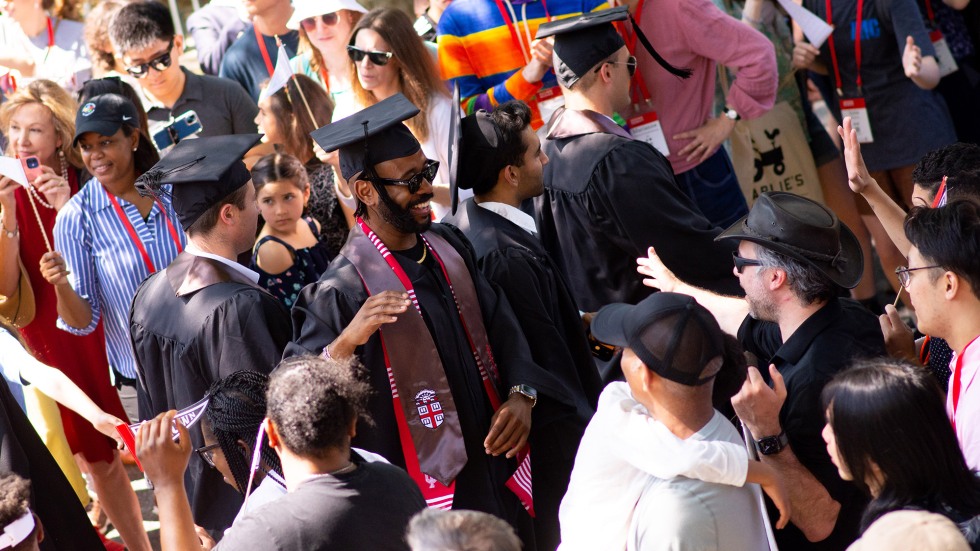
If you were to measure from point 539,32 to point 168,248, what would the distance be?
1859 millimetres

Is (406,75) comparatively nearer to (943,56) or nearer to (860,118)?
(860,118)

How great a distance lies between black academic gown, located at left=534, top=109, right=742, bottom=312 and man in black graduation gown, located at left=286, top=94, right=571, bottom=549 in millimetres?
741

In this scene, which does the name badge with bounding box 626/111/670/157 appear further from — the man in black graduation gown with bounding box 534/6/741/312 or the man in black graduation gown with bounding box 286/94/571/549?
the man in black graduation gown with bounding box 286/94/571/549

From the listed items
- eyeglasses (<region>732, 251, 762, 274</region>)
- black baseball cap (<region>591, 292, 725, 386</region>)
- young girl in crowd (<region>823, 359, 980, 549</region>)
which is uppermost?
black baseball cap (<region>591, 292, 725, 386</region>)

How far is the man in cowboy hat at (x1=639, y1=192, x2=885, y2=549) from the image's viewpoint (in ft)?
9.42

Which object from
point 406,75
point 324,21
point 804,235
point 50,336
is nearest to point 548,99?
point 406,75

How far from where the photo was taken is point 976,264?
9.65ft

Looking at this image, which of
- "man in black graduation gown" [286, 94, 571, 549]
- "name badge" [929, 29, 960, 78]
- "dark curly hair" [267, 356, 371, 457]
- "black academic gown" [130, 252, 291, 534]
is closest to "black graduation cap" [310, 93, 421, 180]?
"man in black graduation gown" [286, 94, 571, 549]

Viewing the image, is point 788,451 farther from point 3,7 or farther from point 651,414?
point 3,7

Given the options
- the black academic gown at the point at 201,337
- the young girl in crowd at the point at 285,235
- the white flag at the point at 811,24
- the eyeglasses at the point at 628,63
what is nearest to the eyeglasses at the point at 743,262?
the eyeglasses at the point at 628,63

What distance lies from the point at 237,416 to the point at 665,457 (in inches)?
49.4

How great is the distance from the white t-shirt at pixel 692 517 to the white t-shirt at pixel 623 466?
2cm

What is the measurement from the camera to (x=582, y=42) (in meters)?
4.46

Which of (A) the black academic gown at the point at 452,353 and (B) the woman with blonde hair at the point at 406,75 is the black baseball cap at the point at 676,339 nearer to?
(A) the black academic gown at the point at 452,353
